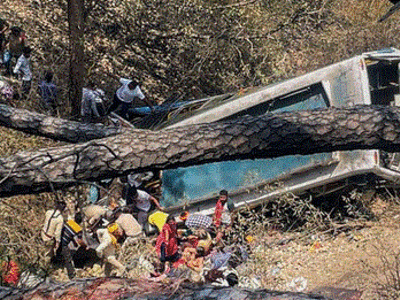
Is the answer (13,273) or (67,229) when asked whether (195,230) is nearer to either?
(67,229)

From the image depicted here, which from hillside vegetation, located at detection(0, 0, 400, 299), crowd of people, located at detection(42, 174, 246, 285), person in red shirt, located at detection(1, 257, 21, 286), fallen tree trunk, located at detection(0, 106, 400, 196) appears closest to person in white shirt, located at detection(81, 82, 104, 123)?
hillside vegetation, located at detection(0, 0, 400, 299)

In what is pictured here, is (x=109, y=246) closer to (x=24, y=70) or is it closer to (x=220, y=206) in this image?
(x=220, y=206)

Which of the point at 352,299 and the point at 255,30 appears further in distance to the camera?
the point at 255,30

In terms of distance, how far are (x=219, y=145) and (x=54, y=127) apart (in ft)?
4.70

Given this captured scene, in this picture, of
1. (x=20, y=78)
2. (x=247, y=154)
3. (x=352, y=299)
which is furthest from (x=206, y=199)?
(x=247, y=154)

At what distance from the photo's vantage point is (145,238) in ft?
30.4

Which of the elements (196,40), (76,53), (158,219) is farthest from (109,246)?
(196,40)

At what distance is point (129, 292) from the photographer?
3.89m

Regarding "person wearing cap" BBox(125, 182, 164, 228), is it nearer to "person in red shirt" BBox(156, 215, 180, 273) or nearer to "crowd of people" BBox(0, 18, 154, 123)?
"person in red shirt" BBox(156, 215, 180, 273)

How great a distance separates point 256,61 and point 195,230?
561 centimetres

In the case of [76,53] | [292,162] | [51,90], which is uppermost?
[76,53]

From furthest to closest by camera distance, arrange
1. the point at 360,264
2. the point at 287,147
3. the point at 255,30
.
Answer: the point at 255,30, the point at 360,264, the point at 287,147

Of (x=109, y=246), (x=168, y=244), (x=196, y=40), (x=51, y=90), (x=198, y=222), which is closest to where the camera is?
(x=168, y=244)

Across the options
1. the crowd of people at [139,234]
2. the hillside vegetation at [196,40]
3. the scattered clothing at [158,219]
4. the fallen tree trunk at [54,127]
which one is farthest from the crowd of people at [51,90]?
the fallen tree trunk at [54,127]
